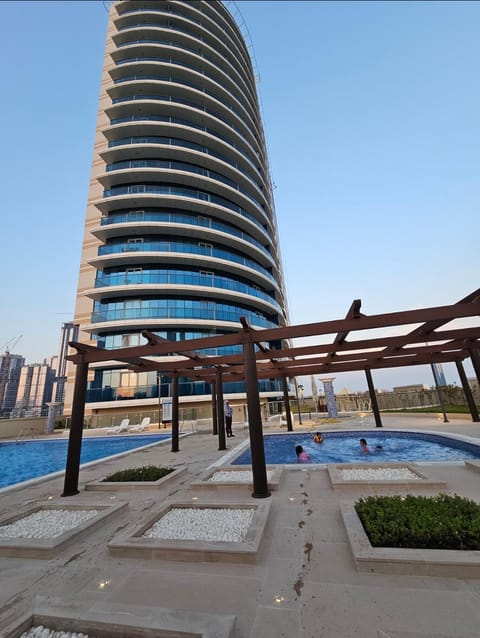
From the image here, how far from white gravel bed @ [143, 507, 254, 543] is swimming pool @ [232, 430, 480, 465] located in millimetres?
5075

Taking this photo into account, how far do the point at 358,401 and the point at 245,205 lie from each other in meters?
27.8

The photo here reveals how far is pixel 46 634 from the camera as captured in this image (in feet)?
7.95

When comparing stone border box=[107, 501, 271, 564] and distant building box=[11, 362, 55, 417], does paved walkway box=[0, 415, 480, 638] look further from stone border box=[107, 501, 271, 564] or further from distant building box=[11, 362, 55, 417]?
distant building box=[11, 362, 55, 417]

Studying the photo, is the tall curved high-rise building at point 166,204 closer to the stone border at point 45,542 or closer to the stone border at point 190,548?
the stone border at point 45,542

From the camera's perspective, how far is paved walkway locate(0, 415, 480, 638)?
2312 millimetres

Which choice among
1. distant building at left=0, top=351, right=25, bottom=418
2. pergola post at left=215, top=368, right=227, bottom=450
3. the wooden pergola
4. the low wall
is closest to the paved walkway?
the wooden pergola

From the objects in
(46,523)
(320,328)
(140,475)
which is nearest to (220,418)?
(140,475)

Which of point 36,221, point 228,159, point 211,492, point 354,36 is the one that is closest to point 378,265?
point 354,36

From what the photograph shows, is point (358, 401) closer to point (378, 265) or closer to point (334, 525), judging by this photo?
point (378, 265)

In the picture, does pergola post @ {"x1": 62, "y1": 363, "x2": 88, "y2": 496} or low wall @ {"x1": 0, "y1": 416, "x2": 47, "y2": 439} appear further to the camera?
low wall @ {"x1": 0, "y1": 416, "x2": 47, "y2": 439}

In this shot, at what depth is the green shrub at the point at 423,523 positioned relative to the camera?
10.4 ft

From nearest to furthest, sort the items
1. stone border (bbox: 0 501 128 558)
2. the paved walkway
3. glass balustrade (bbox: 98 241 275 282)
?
the paved walkway
stone border (bbox: 0 501 128 558)
glass balustrade (bbox: 98 241 275 282)

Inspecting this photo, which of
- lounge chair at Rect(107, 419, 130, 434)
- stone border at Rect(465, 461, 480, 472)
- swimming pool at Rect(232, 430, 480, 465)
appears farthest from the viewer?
lounge chair at Rect(107, 419, 130, 434)

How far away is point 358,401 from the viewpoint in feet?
Result: 83.4
